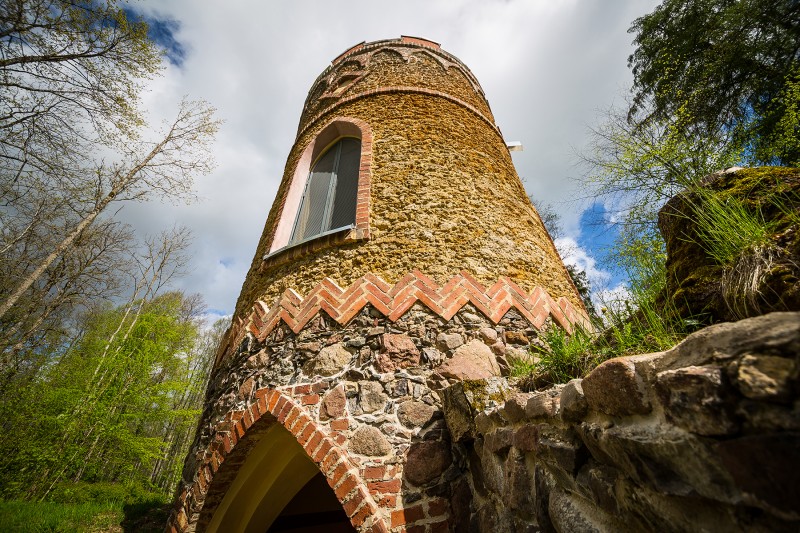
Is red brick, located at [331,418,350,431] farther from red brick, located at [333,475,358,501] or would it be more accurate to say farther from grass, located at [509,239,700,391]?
grass, located at [509,239,700,391]

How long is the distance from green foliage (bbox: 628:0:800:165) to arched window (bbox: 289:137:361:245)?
19.4 ft

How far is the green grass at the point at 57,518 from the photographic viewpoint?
232 inches

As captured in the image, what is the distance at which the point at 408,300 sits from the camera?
122 inches

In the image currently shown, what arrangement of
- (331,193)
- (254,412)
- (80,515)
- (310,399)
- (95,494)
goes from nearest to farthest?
(310,399) → (254,412) → (331,193) → (80,515) → (95,494)

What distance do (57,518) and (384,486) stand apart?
27.5ft

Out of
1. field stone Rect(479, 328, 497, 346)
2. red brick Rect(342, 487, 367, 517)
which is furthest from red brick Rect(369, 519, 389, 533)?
field stone Rect(479, 328, 497, 346)

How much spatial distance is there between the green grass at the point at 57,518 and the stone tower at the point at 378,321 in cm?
460

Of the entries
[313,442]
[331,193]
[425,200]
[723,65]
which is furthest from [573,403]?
[723,65]

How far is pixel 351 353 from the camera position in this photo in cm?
295

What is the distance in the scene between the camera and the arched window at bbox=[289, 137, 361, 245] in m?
4.37

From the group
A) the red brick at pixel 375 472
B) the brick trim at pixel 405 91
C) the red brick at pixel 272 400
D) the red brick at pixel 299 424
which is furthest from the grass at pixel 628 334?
the brick trim at pixel 405 91

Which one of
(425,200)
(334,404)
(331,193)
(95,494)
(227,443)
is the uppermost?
(331,193)

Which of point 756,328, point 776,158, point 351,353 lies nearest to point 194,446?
point 351,353

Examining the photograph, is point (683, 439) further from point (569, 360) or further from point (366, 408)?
point (366, 408)
